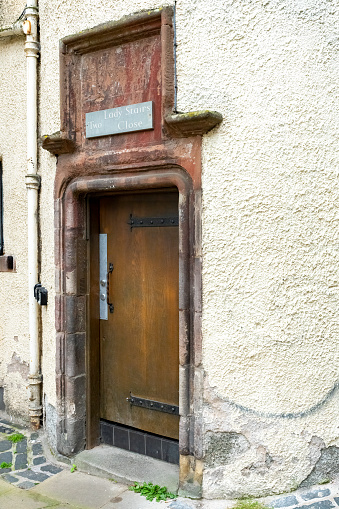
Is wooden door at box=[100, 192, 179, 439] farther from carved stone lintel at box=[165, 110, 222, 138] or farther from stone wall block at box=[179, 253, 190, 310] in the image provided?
carved stone lintel at box=[165, 110, 222, 138]

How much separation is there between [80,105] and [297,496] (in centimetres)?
312

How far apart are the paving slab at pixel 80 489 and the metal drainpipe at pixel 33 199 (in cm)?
89

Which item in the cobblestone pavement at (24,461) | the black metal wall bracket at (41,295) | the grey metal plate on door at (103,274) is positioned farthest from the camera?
the black metal wall bracket at (41,295)

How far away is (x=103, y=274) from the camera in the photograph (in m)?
4.04

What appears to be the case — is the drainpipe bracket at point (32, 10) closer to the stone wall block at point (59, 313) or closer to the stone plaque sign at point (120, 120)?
the stone plaque sign at point (120, 120)

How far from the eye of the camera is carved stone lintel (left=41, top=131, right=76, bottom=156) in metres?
3.76

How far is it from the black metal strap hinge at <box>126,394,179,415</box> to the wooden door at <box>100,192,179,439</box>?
25 millimetres

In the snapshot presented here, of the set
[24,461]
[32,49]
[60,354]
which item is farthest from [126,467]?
[32,49]

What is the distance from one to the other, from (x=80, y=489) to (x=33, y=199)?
2.32 meters

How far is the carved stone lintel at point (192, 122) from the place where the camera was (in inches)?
121

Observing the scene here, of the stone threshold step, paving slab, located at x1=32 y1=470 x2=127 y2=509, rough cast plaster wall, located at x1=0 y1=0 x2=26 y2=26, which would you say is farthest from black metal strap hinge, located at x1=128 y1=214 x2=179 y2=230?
rough cast plaster wall, located at x1=0 y1=0 x2=26 y2=26

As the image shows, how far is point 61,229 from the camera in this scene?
3.92 m

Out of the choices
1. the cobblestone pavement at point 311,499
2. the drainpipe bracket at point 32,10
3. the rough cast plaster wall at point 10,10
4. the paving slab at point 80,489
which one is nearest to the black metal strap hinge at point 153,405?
the paving slab at point 80,489

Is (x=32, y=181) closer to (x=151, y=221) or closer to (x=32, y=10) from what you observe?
(x=151, y=221)
